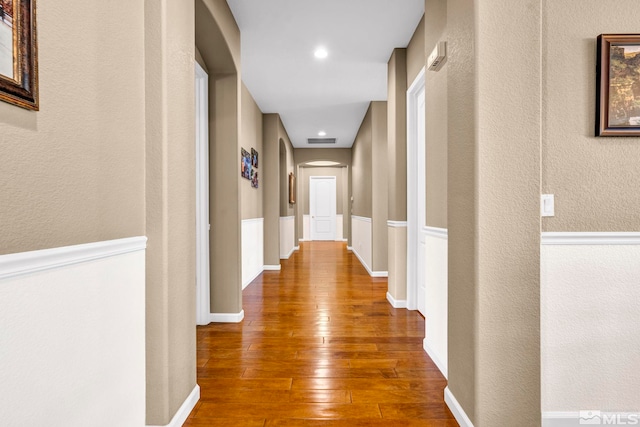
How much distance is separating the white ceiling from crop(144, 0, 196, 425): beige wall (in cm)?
148

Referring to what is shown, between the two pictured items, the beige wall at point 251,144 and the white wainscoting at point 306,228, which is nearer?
the beige wall at point 251,144

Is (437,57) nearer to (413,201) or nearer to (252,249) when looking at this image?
(413,201)

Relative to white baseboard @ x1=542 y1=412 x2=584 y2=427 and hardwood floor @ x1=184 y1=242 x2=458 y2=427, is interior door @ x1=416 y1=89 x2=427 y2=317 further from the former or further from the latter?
white baseboard @ x1=542 y1=412 x2=584 y2=427

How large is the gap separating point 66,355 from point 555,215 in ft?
6.77

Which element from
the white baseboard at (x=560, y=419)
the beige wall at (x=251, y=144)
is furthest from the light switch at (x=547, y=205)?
the beige wall at (x=251, y=144)

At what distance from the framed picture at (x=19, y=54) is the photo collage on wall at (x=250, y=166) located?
3.19 metres

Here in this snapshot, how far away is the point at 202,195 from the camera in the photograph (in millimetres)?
3166

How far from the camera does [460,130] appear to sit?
1.72m

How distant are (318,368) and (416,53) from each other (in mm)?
2891

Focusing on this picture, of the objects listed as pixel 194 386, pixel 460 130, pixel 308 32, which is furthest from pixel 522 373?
pixel 308 32

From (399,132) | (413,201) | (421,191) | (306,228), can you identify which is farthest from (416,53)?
(306,228)

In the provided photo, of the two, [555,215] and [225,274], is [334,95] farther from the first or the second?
[555,215]

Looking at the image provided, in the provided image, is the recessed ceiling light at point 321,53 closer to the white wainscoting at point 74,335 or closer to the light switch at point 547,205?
the light switch at point 547,205

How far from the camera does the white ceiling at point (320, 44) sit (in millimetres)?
2938
